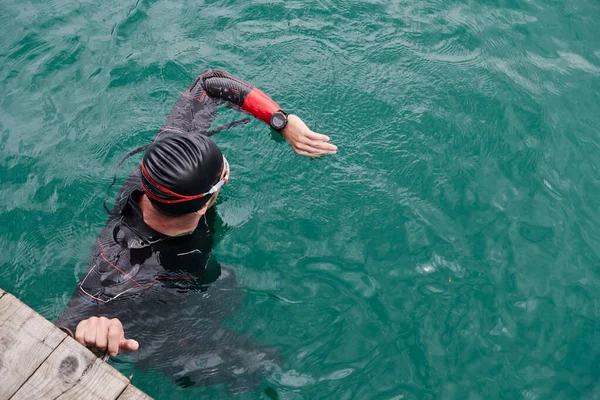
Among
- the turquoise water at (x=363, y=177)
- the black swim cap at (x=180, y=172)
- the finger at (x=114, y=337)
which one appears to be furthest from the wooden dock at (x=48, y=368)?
the turquoise water at (x=363, y=177)

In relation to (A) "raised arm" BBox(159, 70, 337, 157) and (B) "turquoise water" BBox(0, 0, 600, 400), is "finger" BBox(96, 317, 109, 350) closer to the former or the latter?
(B) "turquoise water" BBox(0, 0, 600, 400)

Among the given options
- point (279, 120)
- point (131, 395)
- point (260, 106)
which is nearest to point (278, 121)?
point (279, 120)

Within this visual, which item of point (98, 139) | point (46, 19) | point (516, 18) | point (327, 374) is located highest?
point (516, 18)

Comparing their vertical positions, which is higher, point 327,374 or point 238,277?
point 238,277

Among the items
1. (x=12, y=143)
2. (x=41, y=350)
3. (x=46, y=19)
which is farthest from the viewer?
(x=46, y=19)

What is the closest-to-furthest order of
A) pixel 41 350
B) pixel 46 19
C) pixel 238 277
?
pixel 41 350, pixel 238 277, pixel 46 19

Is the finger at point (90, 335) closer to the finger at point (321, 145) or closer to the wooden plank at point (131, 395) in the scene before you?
the wooden plank at point (131, 395)

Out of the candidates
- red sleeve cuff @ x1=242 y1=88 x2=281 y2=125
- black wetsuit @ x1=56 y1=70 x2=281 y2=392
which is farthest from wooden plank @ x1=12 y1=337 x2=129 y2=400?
red sleeve cuff @ x1=242 y1=88 x2=281 y2=125

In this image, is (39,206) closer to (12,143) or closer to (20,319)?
(12,143)

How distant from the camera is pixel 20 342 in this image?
3.23 meters

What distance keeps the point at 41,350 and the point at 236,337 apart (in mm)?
2097

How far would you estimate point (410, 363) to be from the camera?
5.42 meters

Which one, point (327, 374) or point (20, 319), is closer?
point (20, 319)

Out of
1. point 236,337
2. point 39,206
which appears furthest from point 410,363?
point 39,206
